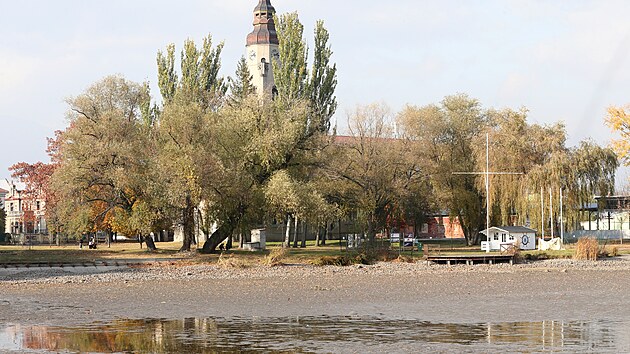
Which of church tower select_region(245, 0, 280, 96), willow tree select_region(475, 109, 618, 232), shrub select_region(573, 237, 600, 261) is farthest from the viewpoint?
church tower select_region(245, 0, 280, 96)

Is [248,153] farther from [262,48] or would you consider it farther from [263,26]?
[263,26]

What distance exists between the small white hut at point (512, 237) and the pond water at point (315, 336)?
37.9 metres

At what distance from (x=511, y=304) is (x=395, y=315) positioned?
4.97 m

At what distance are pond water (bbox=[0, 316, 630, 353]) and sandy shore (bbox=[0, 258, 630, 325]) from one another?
4.85ft

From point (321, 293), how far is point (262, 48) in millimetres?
74796

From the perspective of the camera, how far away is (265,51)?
10494cm

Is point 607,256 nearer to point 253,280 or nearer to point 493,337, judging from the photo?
point 253,280

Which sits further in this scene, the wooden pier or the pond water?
the wooden pier

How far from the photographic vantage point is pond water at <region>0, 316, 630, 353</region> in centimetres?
1944

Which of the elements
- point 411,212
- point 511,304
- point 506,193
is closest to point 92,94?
point 411,212

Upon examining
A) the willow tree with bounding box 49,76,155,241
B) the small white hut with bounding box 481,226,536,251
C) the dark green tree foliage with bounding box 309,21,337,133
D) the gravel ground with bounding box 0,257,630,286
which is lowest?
the gravel ground with bounding box 0,257,630,286

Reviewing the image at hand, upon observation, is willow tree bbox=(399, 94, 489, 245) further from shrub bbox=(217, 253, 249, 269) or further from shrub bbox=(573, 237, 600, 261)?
shrub bbox=(217, 253, 249, 269)

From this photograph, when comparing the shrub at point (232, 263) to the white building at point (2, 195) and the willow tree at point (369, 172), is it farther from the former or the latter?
the white building at point (2, 195)

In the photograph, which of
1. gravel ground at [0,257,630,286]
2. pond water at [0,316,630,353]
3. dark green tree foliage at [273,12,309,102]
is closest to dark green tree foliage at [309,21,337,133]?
dark green tree foliage at [273,12,309,102]
